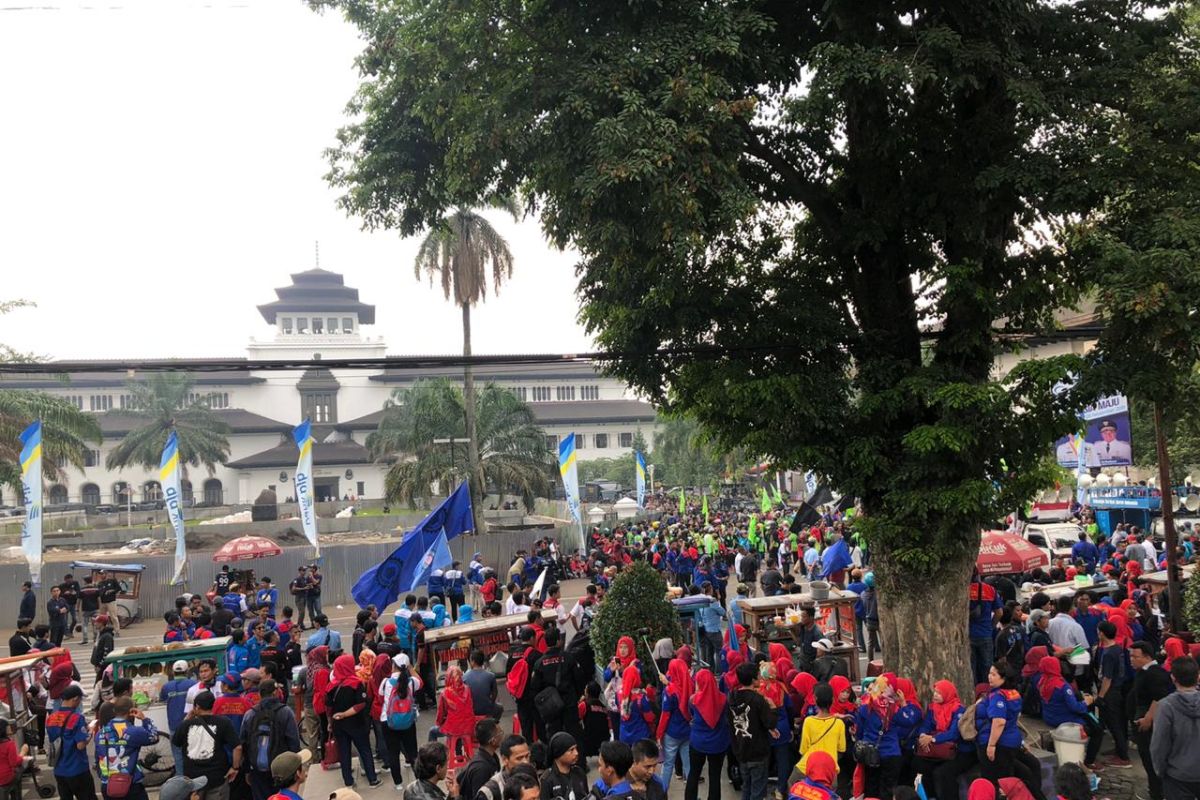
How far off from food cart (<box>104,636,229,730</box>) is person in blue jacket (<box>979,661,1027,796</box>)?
9621 millimetres

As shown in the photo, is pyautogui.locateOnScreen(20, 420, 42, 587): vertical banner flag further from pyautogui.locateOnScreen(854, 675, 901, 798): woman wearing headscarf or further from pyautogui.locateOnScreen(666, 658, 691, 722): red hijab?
pyautogui.locateOnScreen(854, 675, 901, 798): woman wearing headscarf

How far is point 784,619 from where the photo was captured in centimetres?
1330

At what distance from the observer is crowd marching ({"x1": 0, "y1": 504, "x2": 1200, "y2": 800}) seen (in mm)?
6941

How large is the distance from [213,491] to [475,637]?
214 feet

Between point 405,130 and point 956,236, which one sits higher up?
point 405,130

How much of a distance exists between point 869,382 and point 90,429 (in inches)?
1338

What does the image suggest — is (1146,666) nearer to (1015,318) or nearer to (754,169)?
(1015,318)

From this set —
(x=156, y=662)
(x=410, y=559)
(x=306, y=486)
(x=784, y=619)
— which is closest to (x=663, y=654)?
(x=784, y=619)

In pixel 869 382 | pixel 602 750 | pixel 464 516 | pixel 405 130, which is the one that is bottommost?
pixel 602 750

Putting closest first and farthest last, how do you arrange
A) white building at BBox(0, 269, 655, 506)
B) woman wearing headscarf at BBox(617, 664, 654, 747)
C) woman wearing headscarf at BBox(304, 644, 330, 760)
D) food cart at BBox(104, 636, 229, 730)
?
woman wearing headscarf at BBox(617, 664, 654, 747) < woman wearing headscarf at BBox(304, 644, 330, 760) < food cart at BBox(104, 636, 229, 730) < white building at BBox(0, 269, 655, 506)

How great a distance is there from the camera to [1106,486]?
29.5m

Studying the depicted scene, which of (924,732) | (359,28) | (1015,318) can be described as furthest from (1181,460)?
(359,28)

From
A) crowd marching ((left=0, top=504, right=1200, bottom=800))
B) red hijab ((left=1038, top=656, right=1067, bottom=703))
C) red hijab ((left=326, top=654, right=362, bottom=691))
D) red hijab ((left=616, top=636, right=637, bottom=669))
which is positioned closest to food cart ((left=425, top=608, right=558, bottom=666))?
crowd marching ((left=0, top=504, right=1200, bottom=800))

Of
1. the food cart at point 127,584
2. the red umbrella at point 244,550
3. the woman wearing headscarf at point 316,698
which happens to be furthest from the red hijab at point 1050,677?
the food cart at point 127,584
